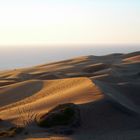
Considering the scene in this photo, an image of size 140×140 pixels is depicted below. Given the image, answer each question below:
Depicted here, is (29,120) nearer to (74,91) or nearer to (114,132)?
(114,132)

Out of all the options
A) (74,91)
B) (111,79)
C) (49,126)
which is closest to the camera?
(49,126)

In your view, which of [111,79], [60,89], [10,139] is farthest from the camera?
[111,79]

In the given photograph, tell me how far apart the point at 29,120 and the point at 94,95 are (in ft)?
8.37

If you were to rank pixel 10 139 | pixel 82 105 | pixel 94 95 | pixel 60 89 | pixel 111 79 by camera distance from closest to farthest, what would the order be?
pixel 10 139 → pixel 82 105 → pixel 94 95 → pixel 60 89 → pixel 111 79

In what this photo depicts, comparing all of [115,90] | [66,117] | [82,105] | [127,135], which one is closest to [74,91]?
[115,90]

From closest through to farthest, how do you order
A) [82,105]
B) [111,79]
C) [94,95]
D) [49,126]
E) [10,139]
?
[10,139] < [49,126] < [82,105] < [94,95] < [111,79]

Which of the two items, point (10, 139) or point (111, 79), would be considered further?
point (111, 79)

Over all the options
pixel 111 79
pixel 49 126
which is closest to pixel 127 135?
pixel 49 126

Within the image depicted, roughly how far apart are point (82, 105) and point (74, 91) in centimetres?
263

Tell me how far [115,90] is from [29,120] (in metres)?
4.37

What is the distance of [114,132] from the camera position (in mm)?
10445

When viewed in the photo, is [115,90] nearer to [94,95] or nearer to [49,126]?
[94,95]

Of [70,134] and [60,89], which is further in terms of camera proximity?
[60,89]

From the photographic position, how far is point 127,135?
10031 mm
